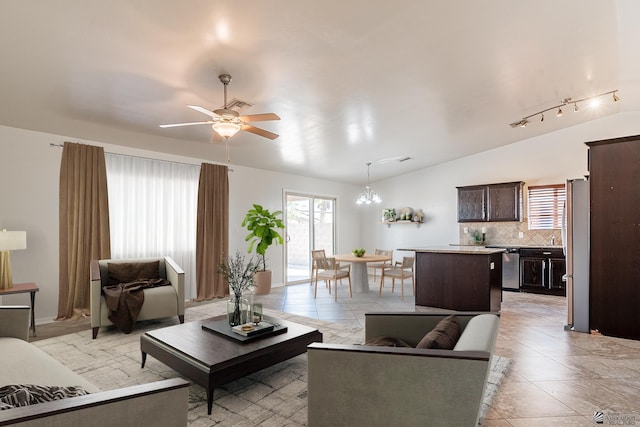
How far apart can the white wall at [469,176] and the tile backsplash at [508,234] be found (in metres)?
0.27

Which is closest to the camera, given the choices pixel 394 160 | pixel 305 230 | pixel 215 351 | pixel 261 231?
pixel 215 351

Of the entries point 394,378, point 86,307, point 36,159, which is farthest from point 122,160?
point 394,378

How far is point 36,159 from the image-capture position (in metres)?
4.27

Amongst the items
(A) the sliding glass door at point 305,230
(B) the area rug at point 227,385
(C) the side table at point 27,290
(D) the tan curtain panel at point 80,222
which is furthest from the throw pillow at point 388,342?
(A) the sliding glass door at point 305,230

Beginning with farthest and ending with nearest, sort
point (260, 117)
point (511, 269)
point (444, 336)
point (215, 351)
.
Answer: point (511, 269) → point (260, 117) → point (215, 351) → point (444, 336)

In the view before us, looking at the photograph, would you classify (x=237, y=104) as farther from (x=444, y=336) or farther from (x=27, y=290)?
(x=27, y=290)

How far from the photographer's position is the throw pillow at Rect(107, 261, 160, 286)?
430 cm

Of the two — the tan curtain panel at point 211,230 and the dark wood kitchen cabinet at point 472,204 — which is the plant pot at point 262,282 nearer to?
the tan curtain panel at point 211,230

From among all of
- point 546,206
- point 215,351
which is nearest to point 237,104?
point 215,351

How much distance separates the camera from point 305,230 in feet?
25.8

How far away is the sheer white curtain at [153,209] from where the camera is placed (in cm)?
496

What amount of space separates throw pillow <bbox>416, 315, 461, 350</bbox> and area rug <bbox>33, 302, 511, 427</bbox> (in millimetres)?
749

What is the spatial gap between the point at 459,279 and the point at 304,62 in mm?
3470

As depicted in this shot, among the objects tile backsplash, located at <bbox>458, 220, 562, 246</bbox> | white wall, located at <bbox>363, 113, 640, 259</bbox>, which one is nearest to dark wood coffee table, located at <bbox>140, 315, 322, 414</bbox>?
tile backsplash, located at <bbox>458, 220, 562, 246</bbox>
